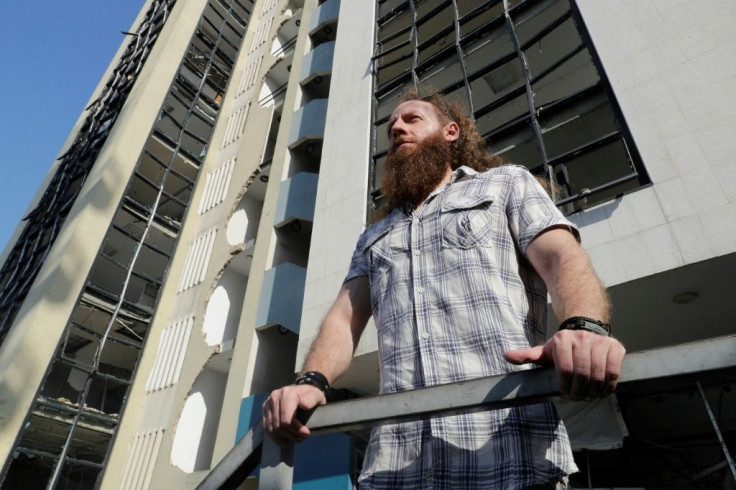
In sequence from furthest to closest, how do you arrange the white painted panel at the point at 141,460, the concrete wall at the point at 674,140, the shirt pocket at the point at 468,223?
the white painted panel at the point at 141,460 → the concrete wall at the point at 674,140 → the shirt pocket at the point at 468,223

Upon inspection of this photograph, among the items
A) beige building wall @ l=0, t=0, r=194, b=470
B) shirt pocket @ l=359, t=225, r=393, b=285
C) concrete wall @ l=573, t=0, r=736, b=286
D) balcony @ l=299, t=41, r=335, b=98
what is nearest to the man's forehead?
shirt pocket @ l=359, t=225, r=393, b=285

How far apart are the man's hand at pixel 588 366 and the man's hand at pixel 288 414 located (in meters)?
0.66

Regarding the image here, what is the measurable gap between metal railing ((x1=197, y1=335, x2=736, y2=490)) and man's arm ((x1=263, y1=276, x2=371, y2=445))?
0.04 meters

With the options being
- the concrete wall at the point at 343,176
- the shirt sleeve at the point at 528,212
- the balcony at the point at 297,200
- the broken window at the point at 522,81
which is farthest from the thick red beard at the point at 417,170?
the balcony at the point at 297,200

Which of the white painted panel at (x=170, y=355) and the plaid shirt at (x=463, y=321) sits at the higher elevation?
the white painted panel at (x=170, y=355)

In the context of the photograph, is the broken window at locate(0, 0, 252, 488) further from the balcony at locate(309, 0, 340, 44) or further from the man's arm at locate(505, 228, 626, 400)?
the man's arm at locate(505, 228, 626, 400)

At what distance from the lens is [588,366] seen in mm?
1002

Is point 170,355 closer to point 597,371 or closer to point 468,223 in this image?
point 468,223

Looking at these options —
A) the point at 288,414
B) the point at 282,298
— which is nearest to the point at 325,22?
the point at 282,298

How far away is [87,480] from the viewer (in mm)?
14383

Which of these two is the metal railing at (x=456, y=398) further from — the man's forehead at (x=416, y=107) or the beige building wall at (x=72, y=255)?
the beige building wall at (x=72, y=255)

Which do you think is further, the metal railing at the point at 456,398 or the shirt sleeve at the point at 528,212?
the shirt sleeve at the point at 528,212

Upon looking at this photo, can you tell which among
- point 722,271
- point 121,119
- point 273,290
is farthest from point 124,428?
point 722,271

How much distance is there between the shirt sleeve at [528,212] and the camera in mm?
1655
